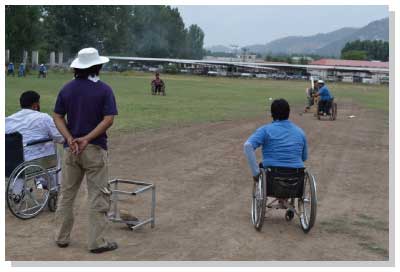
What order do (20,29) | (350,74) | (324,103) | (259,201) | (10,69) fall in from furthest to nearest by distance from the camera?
1. (350,74)
2. (20,29)
3. (10,69)
4. (324,103)
5. (259,201)

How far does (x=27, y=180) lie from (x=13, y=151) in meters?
0.34

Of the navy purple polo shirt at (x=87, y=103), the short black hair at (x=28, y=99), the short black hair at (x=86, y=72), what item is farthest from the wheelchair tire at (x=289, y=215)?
the short black hair at (x=28, y=99)

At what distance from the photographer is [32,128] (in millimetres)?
6645

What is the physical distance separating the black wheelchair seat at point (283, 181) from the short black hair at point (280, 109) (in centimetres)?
56

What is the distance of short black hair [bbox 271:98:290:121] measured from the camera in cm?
634

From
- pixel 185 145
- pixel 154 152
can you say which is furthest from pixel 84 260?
pixel 185 145

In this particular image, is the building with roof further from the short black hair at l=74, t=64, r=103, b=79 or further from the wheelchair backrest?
the short black hair at l=74, t=64, r=103, b=79

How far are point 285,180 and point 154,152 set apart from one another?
527cm

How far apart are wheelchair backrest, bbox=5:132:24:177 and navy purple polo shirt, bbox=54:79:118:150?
4.57 ft

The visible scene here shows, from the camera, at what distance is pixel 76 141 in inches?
205

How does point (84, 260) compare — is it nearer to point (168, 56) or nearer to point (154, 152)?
point (154, 152)

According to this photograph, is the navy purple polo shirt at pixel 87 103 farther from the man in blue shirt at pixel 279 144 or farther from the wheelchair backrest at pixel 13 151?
the man in blue shirt at pixel 279 144

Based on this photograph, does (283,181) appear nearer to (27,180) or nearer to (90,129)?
(90,129)

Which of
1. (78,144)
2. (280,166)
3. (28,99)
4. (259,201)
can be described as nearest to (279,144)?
(280,166)
